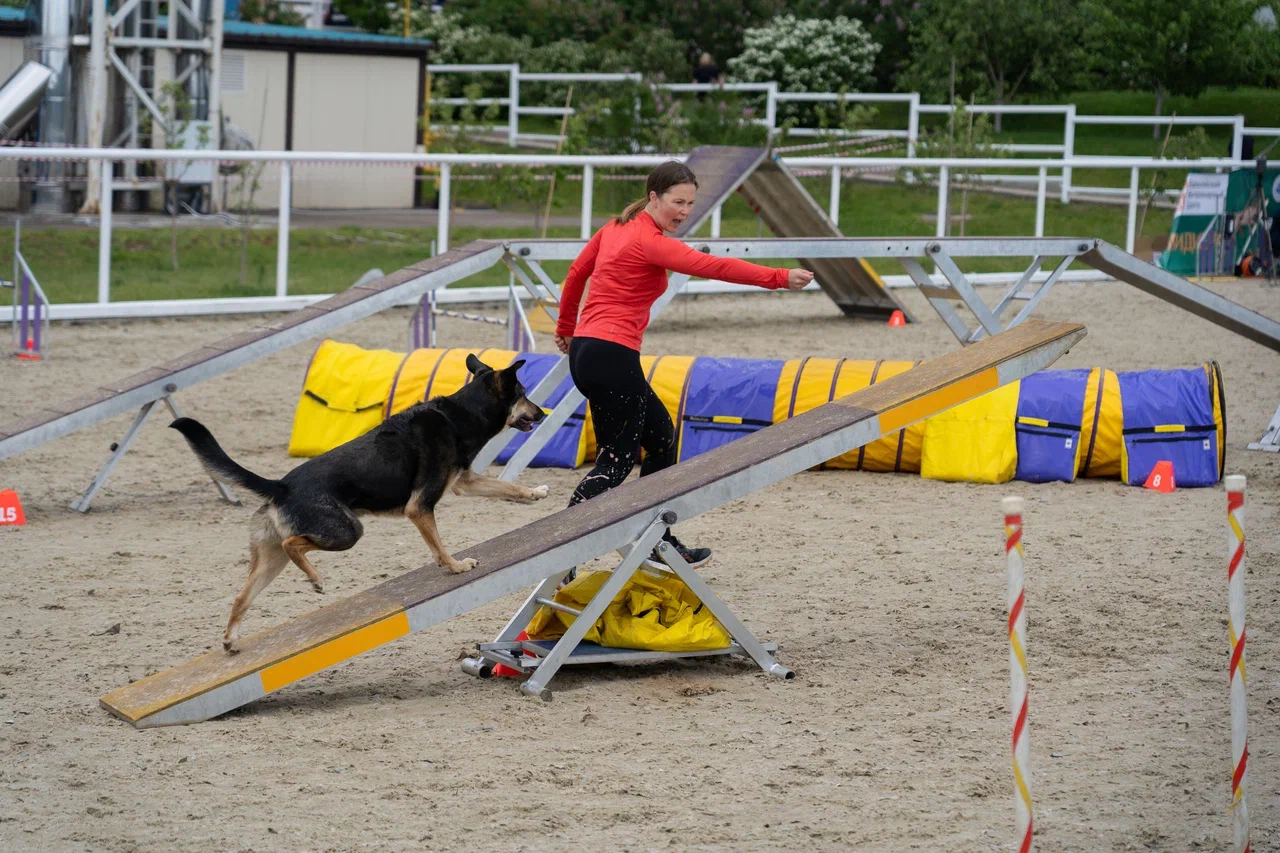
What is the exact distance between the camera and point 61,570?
23.5ft

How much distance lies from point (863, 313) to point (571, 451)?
7.06 m

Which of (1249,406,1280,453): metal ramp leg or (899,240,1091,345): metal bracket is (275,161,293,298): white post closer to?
(899,240,1091,345): metal bracket

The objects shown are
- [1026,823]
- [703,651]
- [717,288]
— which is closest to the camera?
[1026,823]

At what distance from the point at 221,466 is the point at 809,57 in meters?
30.9

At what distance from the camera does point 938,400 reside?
19.3 ft

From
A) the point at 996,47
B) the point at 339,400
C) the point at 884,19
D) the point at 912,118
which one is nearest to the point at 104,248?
the point at 339,400

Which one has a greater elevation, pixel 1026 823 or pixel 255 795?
pixel 1026 823

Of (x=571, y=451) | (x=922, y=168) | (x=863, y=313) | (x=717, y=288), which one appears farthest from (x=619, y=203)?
(x=571, y=451)

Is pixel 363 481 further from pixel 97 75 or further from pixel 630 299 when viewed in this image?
pixel 97 75

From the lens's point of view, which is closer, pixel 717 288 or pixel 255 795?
pixel 255 795

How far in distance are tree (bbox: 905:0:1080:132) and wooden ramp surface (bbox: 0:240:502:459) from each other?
2297cm

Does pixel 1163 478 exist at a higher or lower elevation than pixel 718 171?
lower

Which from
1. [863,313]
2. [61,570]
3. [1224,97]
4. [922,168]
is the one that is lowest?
[61,570]

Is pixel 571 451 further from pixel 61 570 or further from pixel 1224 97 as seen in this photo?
pixel 1224 97
